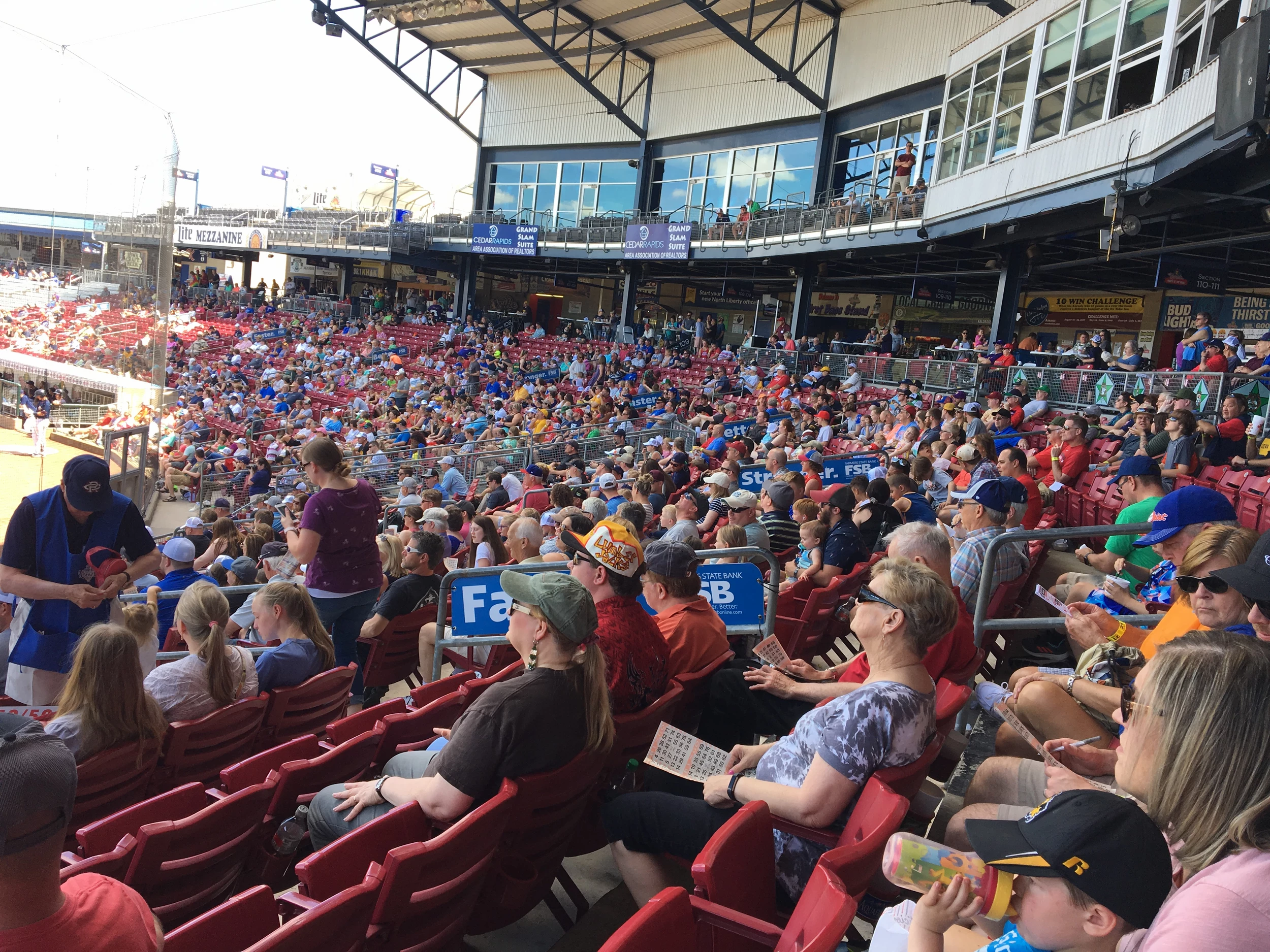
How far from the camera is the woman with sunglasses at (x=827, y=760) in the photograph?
2.62 meters

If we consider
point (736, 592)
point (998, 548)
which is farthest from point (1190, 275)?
point (736, 592)

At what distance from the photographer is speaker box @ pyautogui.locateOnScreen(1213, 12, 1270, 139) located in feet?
24.1

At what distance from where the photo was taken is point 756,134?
96.1 feet

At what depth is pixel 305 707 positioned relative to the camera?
424cm

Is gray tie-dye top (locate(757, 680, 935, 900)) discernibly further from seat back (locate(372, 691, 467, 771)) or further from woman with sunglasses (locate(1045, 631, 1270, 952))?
seat back (locate(372, 691, 467, 771))

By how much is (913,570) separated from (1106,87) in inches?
466

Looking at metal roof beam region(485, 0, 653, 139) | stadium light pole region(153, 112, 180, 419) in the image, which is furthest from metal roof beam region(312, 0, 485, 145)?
stadium light pole region(153, 112, 180, 419)

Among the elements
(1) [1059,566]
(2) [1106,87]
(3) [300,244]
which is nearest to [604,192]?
(3) [300,244]

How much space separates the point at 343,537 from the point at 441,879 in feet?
10.3

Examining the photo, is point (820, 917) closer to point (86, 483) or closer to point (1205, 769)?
point (1205, 769)

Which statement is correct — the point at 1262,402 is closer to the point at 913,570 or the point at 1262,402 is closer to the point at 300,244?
the point at 913,570

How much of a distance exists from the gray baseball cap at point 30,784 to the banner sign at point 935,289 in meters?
24.5

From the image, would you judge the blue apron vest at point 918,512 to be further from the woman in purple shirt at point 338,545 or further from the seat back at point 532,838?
the seat back at point 532,838

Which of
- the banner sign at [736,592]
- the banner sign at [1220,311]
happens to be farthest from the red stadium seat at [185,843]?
the banner sign at [1220,311]
